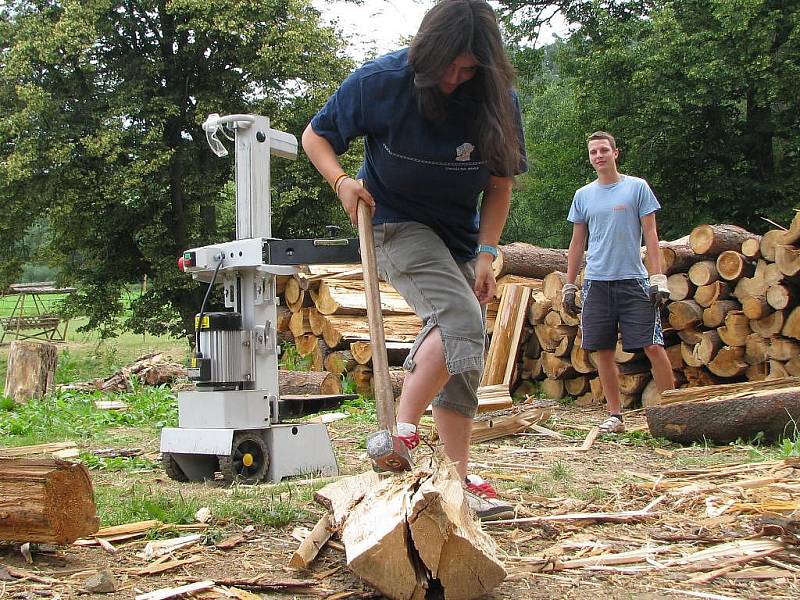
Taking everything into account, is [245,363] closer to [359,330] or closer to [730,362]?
[359,330]

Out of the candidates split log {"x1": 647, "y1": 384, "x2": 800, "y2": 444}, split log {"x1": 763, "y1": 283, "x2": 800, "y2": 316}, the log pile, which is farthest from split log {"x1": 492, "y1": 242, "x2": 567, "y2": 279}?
split log {"x1": 647, "y1": 384, "x2": 800, "y2": 444}

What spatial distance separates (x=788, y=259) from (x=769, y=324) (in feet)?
1.94

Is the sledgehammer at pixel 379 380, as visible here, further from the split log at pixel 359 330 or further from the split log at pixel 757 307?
the split log at pixel 359 330

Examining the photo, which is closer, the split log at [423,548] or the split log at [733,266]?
the split log at [423,548]

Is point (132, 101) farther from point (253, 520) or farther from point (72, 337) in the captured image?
point (253, 520)

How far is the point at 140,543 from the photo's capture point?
307 centimetres

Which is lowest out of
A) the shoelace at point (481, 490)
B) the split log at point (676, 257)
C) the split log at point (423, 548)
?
the shoelace at point (481, 490)

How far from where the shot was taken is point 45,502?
9.00ft

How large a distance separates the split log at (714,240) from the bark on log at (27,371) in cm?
692

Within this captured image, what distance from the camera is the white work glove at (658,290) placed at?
20.1 feet

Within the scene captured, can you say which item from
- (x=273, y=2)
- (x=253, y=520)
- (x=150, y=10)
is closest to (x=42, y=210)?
(x=150, y=10)

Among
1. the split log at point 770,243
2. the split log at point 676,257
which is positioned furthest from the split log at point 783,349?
the split log at point 676,257

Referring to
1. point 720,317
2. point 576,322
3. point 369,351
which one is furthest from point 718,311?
point 369,351

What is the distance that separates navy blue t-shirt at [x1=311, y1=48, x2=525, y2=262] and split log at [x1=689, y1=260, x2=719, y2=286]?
4618mm
